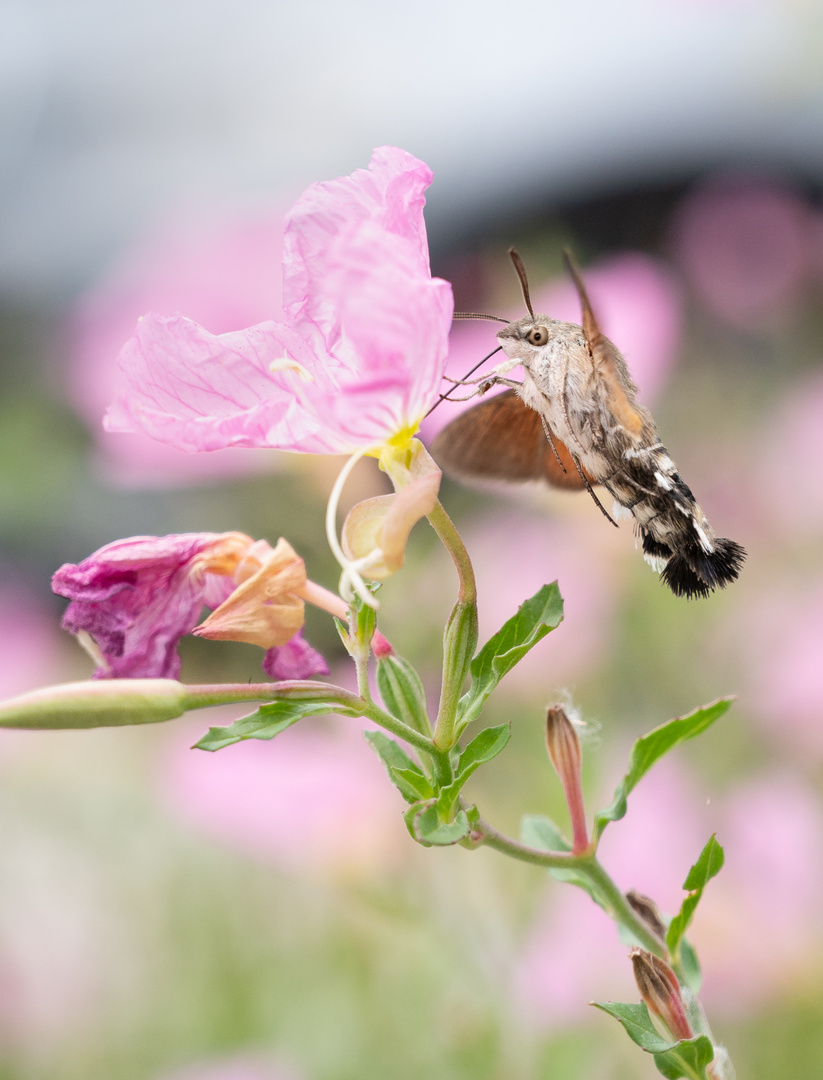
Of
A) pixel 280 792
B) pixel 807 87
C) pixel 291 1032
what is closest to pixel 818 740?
pixel 280 792

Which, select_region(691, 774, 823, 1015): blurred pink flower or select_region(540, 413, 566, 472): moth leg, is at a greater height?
select_region(540, 413, 566, 472): moth leg

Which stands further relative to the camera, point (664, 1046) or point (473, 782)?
point (473, 782)

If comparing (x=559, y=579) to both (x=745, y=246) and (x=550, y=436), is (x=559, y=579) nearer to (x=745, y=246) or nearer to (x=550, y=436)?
(x=550, y=436)

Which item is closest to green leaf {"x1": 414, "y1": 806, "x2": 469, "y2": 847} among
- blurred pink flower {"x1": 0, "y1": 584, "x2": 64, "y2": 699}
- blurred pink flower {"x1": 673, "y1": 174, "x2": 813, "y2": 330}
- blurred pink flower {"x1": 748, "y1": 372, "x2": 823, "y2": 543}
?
blurred pink flower {"x1": 748, "y1": 372, "x2": 823, "y2": 543}

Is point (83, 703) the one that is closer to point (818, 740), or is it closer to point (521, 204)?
point (818, 740)

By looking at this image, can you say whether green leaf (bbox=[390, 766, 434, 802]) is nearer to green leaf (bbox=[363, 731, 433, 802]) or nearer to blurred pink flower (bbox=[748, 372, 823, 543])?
green leaf (bbox=[363, 731, 433, 802])

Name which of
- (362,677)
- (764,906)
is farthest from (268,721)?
(764,906)
